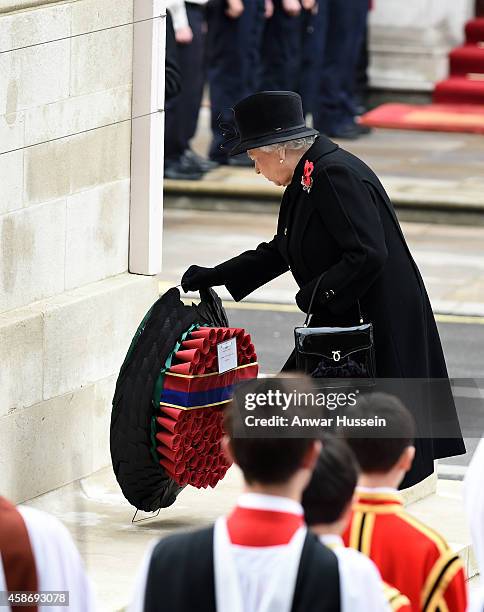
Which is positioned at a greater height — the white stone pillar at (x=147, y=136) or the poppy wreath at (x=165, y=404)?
the white stone pillar at (x=147, y=136)

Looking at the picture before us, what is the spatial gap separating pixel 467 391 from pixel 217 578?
225 inches

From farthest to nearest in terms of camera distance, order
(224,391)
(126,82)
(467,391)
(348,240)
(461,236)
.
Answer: (461,236) < (467,391) < (126,82) < (224,391) < (348,240)

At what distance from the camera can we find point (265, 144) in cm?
642

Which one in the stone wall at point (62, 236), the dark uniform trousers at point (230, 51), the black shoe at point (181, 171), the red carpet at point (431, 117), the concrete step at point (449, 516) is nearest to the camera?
the stone wall at point (62, 236)

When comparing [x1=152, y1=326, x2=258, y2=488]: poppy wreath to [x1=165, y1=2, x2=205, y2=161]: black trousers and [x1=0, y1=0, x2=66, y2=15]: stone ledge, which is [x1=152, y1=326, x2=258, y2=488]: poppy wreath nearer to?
[x1=0, y1=0, x2=66, y2=15]: stone ledge

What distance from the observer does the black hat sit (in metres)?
6.44

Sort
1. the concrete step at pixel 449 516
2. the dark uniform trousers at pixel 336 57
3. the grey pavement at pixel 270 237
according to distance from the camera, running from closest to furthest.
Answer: the concrete step at pixel 449 516 → the grey pavement at pixel 270 237 → the dark uniform trousers at pixel 336 57

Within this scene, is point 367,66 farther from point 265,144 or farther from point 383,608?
point 383,608

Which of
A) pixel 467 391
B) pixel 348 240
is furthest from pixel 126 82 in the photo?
pixel 467 391

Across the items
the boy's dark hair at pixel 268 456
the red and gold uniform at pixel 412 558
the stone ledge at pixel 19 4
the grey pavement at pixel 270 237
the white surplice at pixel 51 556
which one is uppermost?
the stone ledge at pixel 19 4

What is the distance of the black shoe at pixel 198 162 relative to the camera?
49.7ft

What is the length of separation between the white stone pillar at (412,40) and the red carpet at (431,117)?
27 cm

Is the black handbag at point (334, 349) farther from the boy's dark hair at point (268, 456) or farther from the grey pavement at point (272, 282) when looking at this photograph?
the boy's dark hair at point (268, 456)

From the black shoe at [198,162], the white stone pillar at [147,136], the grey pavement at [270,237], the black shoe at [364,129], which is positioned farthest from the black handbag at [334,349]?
the black shoe at [364,129]
